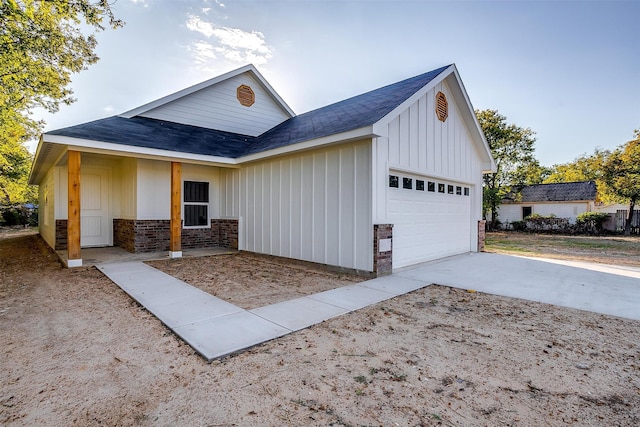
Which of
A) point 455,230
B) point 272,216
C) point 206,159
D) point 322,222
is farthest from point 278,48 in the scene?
point 455,230

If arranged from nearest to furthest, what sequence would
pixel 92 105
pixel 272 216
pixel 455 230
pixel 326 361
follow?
pixel 326 361 < pixel 272 216 < pixel 455 230 < pixel 92 105

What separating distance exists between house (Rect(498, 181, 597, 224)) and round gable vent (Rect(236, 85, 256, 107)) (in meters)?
22.7

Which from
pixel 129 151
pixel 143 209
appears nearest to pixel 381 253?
pixel 129 151

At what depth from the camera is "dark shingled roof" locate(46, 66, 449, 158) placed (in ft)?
22.9

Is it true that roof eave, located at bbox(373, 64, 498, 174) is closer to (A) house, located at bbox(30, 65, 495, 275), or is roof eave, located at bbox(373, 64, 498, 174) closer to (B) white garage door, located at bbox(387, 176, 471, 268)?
(A) house, located at bbox(30, 65, 495, 275)

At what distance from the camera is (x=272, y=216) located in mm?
8680

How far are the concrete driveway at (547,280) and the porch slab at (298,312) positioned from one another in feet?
9.16

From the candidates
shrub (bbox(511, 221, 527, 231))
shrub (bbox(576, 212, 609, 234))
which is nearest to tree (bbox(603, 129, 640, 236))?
shrub (bbox(576, 212, 609, 234))

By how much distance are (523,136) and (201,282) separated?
983 inches

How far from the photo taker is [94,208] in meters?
10.3

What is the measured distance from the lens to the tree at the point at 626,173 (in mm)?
18444

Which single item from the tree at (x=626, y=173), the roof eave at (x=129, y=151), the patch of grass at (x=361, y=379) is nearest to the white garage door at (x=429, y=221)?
the patch of grass at (x=361, y=379)

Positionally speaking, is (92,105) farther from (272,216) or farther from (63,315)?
(63,315)

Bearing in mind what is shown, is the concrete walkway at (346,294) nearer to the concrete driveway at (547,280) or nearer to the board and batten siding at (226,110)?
the concrete driveway at (547,280)
